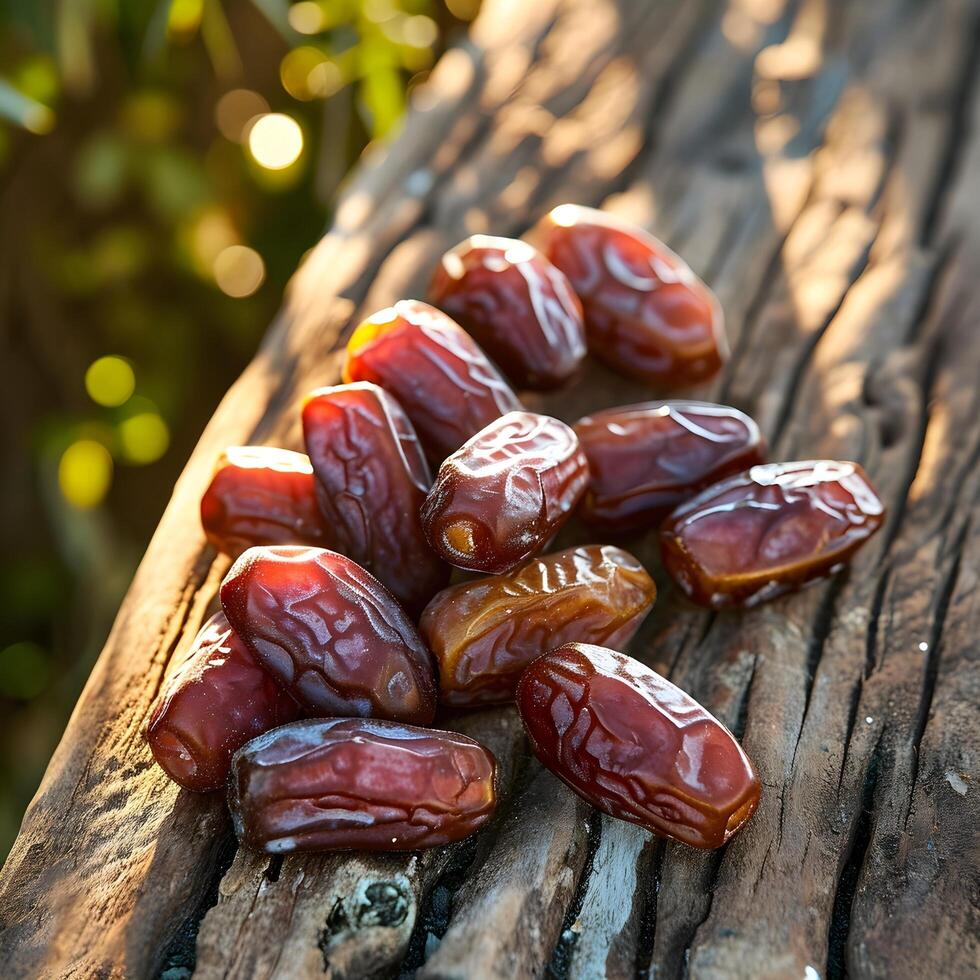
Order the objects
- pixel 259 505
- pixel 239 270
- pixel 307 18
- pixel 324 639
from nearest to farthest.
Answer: pixel 324 639 → pixel 259 505 → pixel 307 18 → pixel 239 270

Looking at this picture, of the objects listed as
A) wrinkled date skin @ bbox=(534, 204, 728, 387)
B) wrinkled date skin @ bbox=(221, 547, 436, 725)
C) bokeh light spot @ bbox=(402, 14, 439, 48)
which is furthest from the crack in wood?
bokeh light spot @ bbox=(402, 14, 439, 48)

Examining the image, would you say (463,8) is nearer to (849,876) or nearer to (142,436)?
(142,436)

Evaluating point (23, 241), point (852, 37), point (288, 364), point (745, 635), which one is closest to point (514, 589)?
point (745, 635)

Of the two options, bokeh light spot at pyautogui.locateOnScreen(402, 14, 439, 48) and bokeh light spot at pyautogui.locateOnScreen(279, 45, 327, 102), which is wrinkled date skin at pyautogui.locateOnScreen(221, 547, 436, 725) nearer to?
bokeh light spot at pyautogui.locateOnScreen(402, 14, 439, 48)

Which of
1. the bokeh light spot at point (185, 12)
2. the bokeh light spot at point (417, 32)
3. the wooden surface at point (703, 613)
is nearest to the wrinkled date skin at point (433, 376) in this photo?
the wooden surface at point (703, 613)

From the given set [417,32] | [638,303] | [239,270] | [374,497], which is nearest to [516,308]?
[638,303]

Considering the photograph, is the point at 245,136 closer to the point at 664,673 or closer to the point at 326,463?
the point at 326,463

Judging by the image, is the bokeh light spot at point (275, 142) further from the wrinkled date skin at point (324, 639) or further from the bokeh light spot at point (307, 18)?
the wrinkled date skin at point (324, 639)
